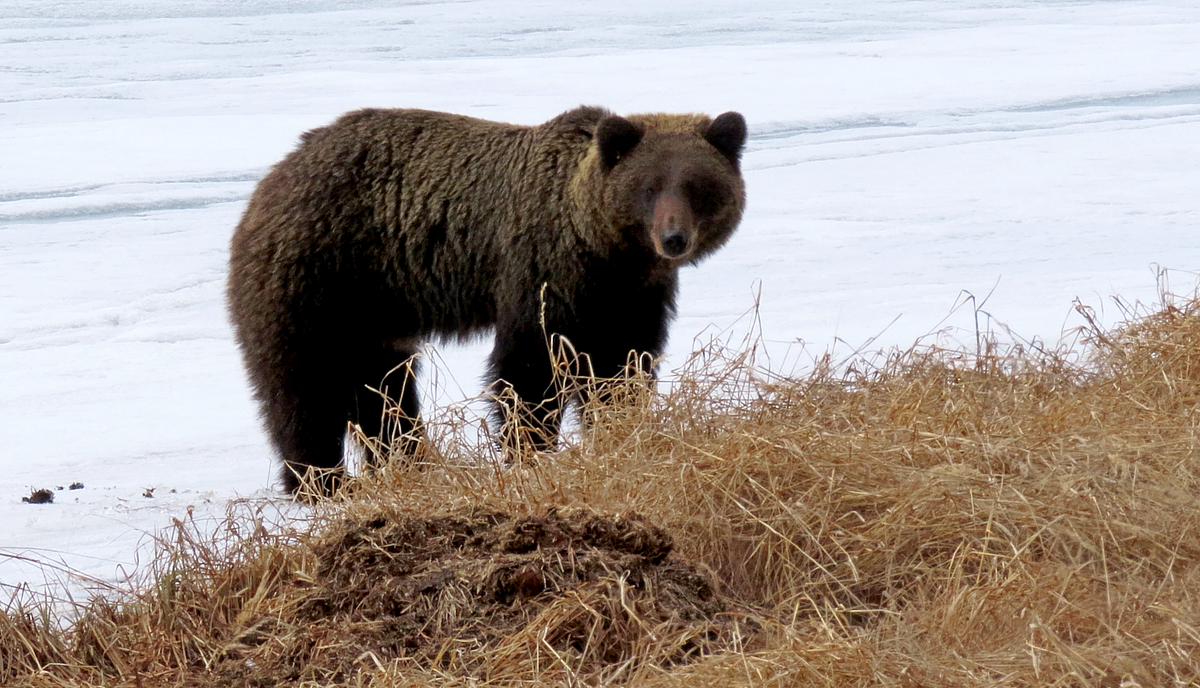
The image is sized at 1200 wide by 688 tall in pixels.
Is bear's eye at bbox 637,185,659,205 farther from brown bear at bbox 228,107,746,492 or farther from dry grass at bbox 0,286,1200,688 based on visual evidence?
dry grass at bbox 0,286,1200,688

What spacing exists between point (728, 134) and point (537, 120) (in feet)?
23.4

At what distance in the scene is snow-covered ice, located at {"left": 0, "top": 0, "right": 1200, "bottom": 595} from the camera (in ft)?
20.2

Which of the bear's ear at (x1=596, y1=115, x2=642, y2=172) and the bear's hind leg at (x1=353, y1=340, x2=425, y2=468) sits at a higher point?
the bear's ear at (x1=596, y1=115, x2=642, y2=172)

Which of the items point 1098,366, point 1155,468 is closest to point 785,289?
point 1098,366

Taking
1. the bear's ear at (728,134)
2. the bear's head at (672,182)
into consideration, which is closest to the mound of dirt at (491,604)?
the bear's head at (672,182)

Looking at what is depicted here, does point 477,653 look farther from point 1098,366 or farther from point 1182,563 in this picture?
point 1098,366

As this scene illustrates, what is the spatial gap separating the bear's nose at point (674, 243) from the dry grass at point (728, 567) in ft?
2.17

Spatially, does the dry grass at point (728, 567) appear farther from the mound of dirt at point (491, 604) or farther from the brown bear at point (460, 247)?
the brown bear at point (460, 247)

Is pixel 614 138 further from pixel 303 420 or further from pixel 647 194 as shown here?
pixel 303 420

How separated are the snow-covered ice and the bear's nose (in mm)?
1014

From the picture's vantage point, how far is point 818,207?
10188mm

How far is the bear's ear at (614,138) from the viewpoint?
511 cm

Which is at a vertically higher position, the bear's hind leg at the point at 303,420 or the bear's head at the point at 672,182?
the bear's head at the point at 672,182

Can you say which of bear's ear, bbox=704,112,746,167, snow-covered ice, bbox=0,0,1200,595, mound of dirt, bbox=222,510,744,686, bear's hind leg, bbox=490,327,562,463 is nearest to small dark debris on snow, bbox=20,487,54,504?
snow-covered ice, bbox=0,0,1200,595
